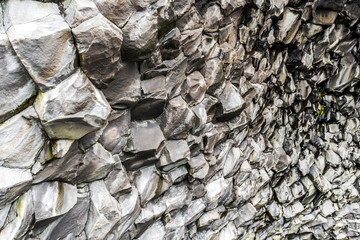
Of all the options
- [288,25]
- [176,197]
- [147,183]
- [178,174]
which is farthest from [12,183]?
[288,25]

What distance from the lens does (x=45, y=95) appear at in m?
2.71

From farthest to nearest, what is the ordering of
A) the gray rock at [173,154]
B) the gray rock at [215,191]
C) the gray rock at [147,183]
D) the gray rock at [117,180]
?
1. the gray rock at [215,191]
2. the gray rock at [173,154]
3. the gray rock at [147,183]
4. the gray rock at [117,180]

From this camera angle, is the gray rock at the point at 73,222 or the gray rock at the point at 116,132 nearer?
the gray rock at the point at 73,222

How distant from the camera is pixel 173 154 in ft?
15.4

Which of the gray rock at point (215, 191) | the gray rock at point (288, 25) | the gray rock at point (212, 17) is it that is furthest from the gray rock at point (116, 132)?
the gray rock at point (288, 25)

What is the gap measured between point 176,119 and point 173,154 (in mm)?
662

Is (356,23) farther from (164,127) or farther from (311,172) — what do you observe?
(164,127)

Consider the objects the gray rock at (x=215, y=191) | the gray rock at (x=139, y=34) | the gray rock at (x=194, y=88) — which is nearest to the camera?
the gray rock at (x=139, y=34)

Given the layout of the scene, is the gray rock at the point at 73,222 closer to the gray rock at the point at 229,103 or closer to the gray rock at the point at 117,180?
the gray rock at the point at 117,180

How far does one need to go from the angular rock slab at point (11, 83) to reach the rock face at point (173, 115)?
0.01 meters

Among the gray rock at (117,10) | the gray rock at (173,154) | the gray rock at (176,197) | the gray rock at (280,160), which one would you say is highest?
the gray rock at (117,10)

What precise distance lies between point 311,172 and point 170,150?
22.5 feet

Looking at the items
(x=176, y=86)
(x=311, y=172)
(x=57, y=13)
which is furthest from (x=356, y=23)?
(x=57, y=13)

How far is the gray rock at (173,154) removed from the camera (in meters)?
4.61
